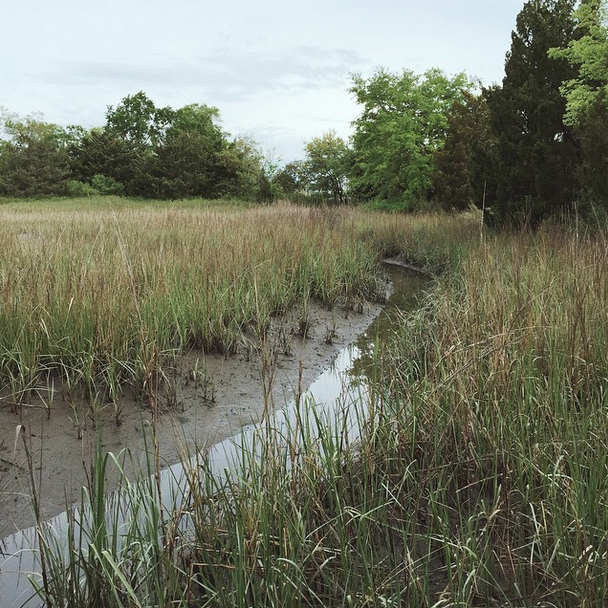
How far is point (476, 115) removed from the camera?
19.1 m

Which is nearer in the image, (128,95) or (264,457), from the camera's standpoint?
(264,457)

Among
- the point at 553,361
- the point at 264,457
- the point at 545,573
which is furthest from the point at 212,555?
the point at 553,361

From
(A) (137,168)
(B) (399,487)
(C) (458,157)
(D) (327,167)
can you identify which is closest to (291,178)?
(D) (327,167)

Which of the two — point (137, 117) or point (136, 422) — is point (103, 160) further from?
point (136, 422)

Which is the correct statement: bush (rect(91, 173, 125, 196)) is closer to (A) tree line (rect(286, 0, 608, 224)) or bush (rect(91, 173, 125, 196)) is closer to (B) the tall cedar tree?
(A) tree line (rect(286, 0, 608, 224))

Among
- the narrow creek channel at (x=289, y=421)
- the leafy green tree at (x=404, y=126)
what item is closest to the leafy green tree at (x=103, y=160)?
the leafy green tree at (x=404, y=126)

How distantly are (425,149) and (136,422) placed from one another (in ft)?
73.0

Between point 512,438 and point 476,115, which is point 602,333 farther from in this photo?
point 476,115

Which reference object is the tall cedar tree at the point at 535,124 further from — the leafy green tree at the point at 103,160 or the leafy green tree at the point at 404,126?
the leafy green tree at the point at 103,160

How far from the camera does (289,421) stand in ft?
8.26

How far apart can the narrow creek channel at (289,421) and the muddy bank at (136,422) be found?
9 centimetres

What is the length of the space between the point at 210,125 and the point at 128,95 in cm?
742

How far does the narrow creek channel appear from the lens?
2.04m

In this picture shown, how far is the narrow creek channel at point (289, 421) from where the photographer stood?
2.04 m
